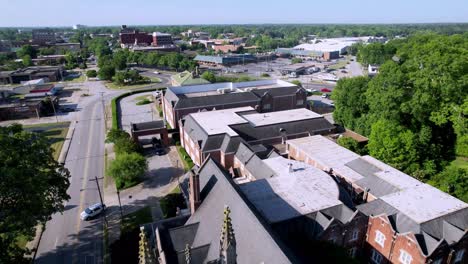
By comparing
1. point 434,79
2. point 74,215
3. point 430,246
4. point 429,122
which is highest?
point 434,79

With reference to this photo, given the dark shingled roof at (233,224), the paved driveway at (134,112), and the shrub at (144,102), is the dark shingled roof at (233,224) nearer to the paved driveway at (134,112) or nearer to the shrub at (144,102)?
the paved driveway at (134,112)

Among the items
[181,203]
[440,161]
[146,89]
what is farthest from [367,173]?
[146,89]

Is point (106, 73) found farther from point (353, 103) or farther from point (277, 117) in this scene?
point (353, 103)

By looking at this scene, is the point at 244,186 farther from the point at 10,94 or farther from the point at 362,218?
the point at 10,94

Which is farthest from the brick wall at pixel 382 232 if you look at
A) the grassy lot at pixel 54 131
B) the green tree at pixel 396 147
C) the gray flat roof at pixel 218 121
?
the grassy lot at pixel 54 131

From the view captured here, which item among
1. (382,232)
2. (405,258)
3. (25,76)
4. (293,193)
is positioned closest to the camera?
(405,258)

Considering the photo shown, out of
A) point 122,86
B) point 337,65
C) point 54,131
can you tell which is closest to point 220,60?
point 122,86

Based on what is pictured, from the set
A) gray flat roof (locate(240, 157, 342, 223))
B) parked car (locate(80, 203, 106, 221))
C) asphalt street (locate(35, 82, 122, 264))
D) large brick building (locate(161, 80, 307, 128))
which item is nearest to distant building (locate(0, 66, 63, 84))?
asphalt street (locate(35, 82, 122, 264))
